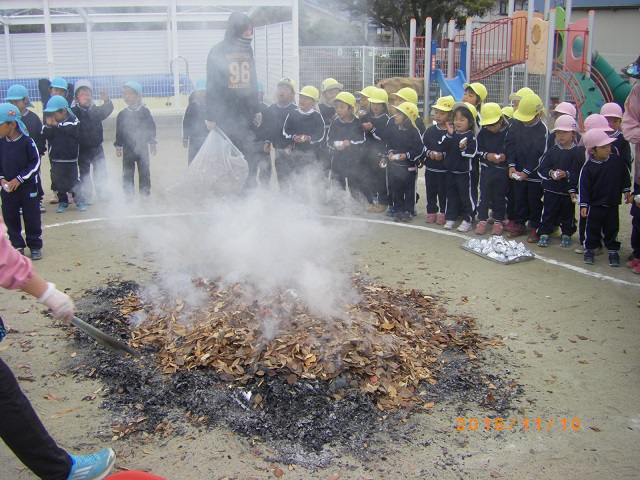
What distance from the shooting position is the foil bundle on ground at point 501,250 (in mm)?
6367

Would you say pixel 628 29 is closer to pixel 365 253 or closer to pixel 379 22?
pixel 379 22

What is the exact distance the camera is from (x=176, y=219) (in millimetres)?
7832

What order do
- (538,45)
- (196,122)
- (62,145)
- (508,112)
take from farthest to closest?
1. (538,45)
2. (196,122)
3. (62,145)
4. (508,112)

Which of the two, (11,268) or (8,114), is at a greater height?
(8,114)

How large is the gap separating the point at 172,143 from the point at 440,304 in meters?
10.1

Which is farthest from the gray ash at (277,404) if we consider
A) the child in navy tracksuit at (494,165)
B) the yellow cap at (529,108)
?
the yellow cap at (529,108)

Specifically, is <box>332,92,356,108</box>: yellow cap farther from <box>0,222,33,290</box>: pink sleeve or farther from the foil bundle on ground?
<box>0,222,33,290</box>: pink sleeve

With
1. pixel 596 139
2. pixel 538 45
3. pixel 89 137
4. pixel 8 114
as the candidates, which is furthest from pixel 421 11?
pixel 8 114

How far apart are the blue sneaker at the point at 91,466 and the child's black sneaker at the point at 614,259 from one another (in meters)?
5.23

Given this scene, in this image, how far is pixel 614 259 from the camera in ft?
20.4

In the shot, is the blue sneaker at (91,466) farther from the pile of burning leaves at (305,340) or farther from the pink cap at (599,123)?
the pink cap at (599,123)

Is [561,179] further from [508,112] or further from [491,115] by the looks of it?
[508,112]

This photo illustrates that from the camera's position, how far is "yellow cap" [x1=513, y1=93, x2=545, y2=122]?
6.87 metres
